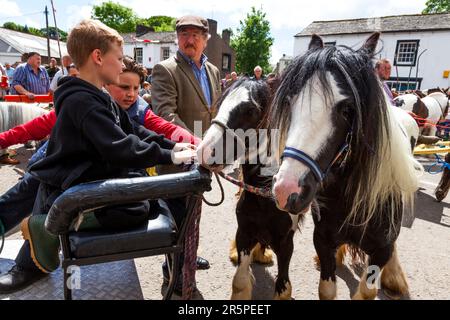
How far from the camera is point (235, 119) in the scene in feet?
6.02

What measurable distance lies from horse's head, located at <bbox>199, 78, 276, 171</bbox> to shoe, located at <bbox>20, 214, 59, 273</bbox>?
1.00 metres

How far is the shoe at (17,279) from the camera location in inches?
81.4

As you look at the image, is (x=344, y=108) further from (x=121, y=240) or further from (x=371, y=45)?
(x=121, y=240)

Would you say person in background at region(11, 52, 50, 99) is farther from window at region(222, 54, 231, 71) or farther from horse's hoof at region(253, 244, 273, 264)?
window at region(222, 54, 231, 71)

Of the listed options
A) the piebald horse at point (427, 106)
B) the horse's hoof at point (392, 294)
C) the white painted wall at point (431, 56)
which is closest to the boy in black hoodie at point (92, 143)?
the horse's hoof at point (392, 294)

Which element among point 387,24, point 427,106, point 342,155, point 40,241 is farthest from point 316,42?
point 387,24

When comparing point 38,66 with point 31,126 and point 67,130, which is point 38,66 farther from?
point 67,130

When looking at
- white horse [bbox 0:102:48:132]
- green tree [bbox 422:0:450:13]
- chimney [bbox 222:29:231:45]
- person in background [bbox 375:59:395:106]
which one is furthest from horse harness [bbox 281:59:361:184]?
green tree [bbox 422:0:450:13]

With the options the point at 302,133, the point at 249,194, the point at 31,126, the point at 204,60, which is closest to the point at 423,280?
the point at 249,194

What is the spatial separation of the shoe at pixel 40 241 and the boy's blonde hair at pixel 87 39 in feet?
2.92

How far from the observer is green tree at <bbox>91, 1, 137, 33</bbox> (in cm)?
6106

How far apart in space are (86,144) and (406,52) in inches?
1022

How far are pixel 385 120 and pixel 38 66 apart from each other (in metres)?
7.43

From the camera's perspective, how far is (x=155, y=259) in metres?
2.95
